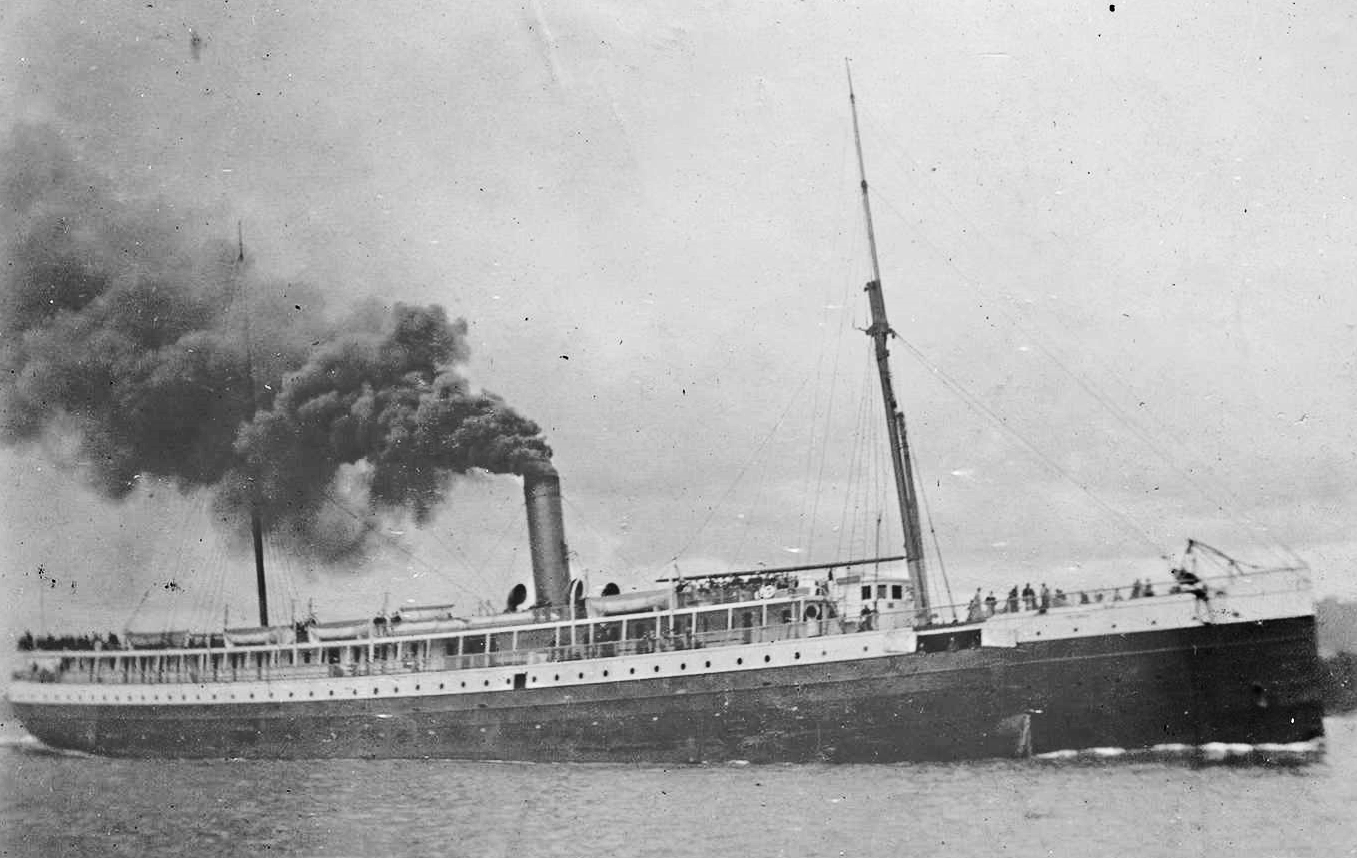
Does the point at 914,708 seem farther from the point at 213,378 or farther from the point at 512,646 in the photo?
the point at 213,378

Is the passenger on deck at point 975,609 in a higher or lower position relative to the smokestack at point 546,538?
lower

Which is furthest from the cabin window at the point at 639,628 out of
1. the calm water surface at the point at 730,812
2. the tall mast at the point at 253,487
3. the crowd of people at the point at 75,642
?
the crowd of people at the point at 75,642

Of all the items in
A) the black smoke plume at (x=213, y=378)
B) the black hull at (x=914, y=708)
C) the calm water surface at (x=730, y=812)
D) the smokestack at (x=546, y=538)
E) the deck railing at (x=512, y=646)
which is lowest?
the calm water surface at (x=730, y=812)

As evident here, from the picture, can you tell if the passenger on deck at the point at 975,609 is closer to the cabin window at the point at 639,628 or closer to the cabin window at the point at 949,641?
the cabin window at the point at 949,641

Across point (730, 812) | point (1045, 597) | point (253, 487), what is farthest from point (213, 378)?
point (1045, 597)

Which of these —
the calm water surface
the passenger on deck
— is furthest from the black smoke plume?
the passenger on deck

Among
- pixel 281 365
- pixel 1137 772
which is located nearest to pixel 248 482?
pixel 281 365
